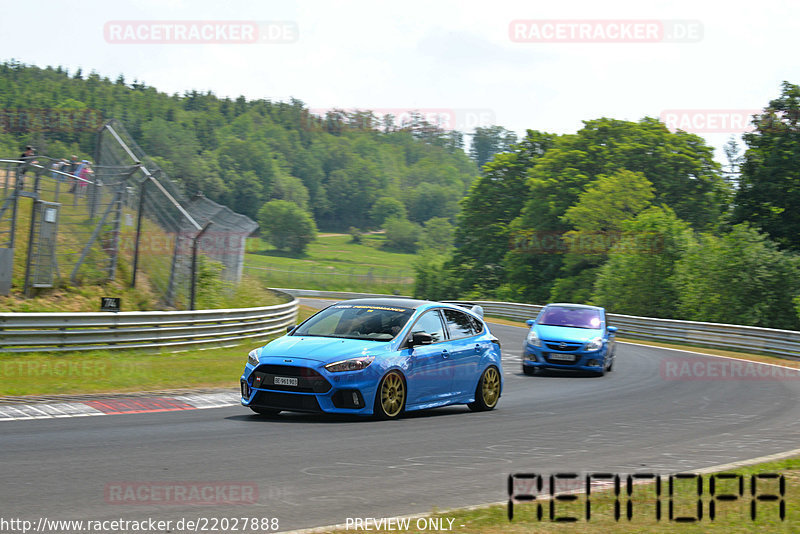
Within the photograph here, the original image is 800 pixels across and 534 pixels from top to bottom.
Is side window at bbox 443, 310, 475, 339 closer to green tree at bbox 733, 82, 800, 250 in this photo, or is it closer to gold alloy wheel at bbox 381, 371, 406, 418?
gold alloy wheel at bbox 381, 371, 406, 418

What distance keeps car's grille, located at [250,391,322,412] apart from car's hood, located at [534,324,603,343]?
10272 millimetres

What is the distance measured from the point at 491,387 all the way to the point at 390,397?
253 centimetres

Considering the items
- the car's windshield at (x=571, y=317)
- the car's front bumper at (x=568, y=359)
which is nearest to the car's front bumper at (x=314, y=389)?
the car's front bumper at (x=568, y=359)

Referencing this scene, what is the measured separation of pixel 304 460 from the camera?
8.21m

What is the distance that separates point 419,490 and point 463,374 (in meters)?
5.49

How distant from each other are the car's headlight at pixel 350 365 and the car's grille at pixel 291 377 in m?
0.16

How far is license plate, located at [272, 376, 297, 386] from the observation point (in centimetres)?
A: 1067

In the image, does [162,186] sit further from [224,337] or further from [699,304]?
[699,304]

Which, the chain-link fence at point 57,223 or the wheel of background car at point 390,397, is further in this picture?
the chain-link fence at point 57,223

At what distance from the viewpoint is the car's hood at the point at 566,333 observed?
65.6 ft

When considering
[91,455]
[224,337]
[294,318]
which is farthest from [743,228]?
[91,455]

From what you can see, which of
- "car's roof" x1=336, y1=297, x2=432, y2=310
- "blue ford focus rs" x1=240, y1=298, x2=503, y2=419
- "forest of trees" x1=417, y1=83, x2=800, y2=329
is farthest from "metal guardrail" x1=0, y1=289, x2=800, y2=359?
"forest of trees" x1=417, y1=83, x2=800, y2=329

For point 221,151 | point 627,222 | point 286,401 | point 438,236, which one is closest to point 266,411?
point 286,401

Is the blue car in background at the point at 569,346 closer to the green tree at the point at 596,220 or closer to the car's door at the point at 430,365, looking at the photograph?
the car's door at the point at 430,365
